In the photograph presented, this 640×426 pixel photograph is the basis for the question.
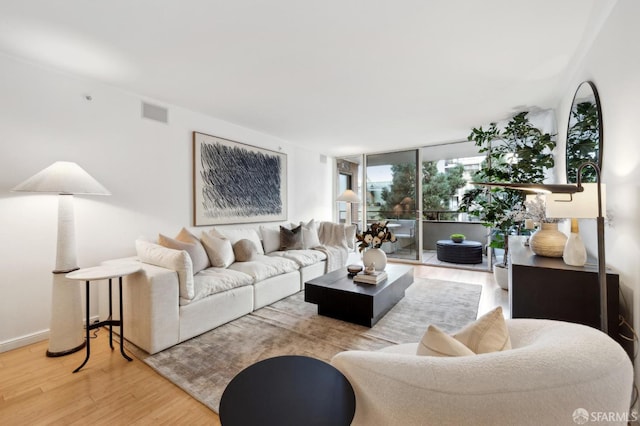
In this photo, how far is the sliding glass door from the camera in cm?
574

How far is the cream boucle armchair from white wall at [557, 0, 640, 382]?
128cm

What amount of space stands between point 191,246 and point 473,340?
267 centimetres

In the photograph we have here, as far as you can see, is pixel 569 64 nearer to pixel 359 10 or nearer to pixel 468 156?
pixel 359 10

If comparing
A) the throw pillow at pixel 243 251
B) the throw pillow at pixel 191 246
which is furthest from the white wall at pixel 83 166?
the throw pillow at pixel 243 251

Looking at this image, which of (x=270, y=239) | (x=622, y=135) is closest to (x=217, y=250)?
(x=270, y=239)

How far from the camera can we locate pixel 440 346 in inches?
34.3

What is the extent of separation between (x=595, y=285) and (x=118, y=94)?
4.47m

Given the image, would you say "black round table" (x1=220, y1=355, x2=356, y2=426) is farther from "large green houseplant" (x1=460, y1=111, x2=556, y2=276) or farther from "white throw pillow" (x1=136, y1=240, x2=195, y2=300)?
"large green houseplant" (x1=460, y1=111, x2=556, y2=276)

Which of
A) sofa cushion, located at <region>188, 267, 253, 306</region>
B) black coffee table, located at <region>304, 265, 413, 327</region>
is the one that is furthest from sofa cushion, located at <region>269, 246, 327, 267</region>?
sofa cushion, located at <region>188, 267, 253, 306</region>

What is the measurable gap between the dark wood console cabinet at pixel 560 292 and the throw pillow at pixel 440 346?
1.44m

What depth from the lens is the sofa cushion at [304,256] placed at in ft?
12.6

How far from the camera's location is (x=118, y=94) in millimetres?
2934

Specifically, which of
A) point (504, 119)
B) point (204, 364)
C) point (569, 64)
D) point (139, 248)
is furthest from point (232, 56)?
point (504, 119)

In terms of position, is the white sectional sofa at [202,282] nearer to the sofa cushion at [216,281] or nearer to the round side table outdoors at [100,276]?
the sofa cushion at [216,281]
